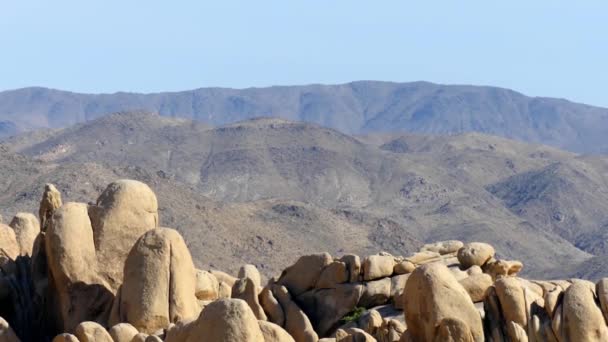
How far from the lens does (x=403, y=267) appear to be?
45.9 meters

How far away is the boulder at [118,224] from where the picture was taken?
42875 millimetres

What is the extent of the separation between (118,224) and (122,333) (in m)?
7.55

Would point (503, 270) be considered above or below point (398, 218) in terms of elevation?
above

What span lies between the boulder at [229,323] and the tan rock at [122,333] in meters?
5.30

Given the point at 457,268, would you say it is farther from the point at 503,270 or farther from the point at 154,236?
the point at 154,236

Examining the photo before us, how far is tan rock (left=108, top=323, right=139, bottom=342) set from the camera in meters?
35.9

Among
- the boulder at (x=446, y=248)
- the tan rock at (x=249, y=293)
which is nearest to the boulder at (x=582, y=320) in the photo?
the tan rock at (x=249, y=293)

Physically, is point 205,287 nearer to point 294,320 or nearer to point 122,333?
point 294,320

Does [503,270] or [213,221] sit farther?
[213,221]

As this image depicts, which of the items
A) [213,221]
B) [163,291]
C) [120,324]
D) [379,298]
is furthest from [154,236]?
[213,221]

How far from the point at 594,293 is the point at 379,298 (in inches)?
336

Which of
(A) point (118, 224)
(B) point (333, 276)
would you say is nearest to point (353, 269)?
(B) point (333, 276)

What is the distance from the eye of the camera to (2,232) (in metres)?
47.6

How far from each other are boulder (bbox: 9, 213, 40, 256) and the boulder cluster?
60mm
